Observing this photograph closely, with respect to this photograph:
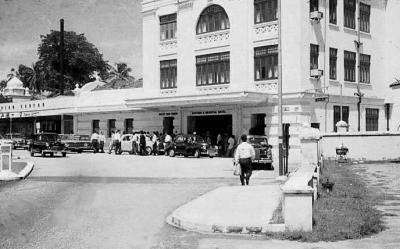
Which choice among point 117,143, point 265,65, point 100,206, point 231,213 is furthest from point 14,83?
point 231,213

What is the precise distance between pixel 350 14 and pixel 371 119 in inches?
294

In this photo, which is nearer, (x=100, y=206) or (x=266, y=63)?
(x=100, y=206)

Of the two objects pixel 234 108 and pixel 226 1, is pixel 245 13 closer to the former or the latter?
pixel 226 1

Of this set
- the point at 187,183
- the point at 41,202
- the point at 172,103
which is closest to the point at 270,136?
the point at 172,103

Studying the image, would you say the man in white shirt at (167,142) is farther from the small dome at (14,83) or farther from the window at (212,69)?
the small dome at (14,83)

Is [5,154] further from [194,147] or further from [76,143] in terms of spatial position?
[76,143]

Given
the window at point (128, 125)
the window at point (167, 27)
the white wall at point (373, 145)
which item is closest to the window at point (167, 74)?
the window at point (167, 27)

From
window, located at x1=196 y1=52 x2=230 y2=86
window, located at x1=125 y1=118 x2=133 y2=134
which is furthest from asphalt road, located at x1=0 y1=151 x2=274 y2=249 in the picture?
window, located at x1=125 y1=118 x2=133 y2=134

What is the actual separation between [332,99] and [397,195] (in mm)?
20691

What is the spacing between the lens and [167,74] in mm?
42094

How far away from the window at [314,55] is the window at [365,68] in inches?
199

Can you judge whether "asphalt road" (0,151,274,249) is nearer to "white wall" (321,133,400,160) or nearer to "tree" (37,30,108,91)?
"white wall" (321,133,400,160)

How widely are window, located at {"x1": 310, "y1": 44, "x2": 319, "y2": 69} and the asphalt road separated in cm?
1381

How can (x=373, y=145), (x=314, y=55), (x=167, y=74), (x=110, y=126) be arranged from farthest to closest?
(x=110, y=126) → (x=167, y=74) → (x=314, y=55) → (x=373, y=145)
